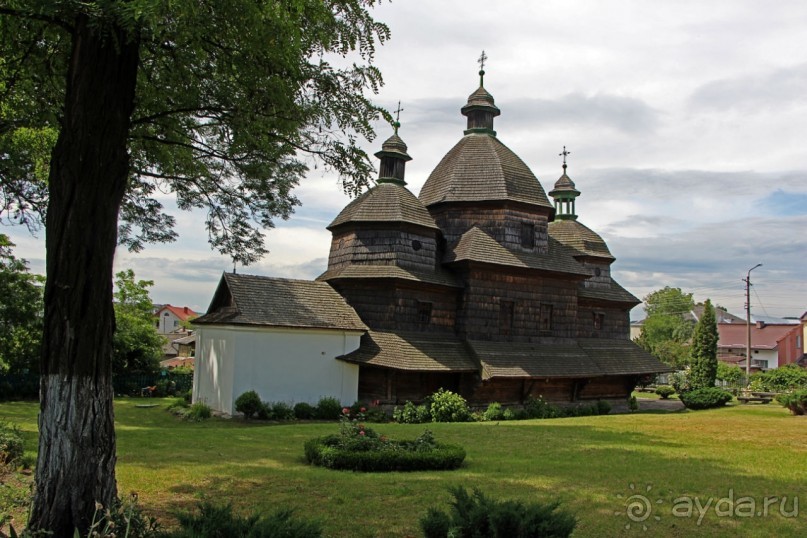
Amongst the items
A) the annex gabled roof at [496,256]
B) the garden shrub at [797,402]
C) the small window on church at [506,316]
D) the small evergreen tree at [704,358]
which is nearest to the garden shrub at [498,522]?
the annex gabled roof at [496,256]

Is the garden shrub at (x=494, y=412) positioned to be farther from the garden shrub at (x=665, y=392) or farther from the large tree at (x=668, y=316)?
the large tree at (x=668, y=316)

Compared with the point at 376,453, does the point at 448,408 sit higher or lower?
lower

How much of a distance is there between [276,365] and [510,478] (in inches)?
544

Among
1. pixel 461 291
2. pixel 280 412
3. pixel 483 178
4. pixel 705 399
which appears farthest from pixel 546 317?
pixel 280 412

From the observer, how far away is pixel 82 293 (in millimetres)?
6012

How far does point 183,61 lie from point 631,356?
3023 centimetres

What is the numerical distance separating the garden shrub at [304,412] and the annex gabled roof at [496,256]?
29.7 feet

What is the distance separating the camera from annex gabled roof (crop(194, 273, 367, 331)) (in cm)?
2230

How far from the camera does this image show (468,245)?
86.1 feet

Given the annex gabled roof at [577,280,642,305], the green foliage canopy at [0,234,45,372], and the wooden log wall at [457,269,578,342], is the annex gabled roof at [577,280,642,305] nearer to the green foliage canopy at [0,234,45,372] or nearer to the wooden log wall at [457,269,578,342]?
the wooden log wall at [457,269,578,342]

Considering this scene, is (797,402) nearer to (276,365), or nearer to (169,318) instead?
(276,365)

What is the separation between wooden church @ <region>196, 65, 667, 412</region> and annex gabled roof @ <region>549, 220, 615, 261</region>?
5.99 meters

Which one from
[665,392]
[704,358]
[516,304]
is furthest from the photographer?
[665,392]

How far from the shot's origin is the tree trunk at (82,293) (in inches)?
233
